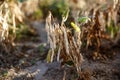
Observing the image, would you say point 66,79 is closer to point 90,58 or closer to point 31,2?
point 90,58

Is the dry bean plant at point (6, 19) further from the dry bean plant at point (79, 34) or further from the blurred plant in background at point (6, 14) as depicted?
the dry bean plant at point (79, 34)

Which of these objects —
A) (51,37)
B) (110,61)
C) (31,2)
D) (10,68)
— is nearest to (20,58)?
(10,68)

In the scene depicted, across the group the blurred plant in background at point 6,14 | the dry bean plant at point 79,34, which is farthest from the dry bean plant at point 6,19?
the dry bean plant at point 79,34

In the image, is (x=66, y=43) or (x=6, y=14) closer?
(x=66, y=43)

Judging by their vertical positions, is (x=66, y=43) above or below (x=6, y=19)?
below

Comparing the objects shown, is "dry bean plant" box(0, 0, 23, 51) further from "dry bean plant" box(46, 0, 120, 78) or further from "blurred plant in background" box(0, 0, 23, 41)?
"dry bean plant" box(46, 0, 120, 78)

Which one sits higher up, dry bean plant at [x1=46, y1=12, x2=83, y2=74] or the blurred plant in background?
the blurred plant in background

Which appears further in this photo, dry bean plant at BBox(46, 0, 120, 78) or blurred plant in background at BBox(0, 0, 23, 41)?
blurred plant in background at BBox(0, 0, 23, 41)

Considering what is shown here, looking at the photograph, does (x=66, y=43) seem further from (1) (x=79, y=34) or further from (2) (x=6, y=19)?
(2) (x=6, y=19)

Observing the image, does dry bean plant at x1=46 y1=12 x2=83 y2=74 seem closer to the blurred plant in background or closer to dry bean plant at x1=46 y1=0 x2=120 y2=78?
dry bean plant at x1=46 y1=0 x2=120 y2=78

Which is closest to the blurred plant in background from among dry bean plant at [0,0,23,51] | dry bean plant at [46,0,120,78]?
dry bean plant at [0,0,23,51]

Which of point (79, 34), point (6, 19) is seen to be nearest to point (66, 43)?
point (79, 34)
